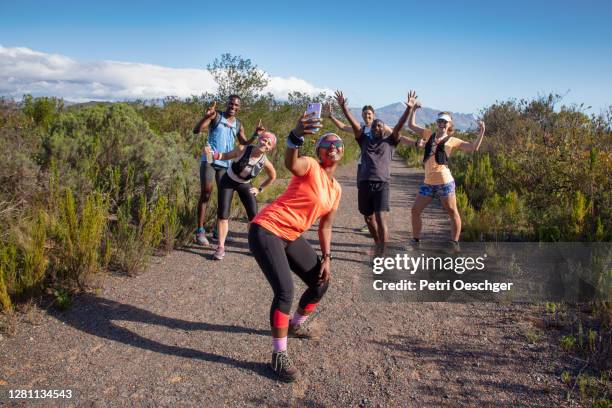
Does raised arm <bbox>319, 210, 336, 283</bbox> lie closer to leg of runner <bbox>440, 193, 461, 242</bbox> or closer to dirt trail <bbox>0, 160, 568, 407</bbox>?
dirt trail <bbox>0, 160, 568, 407</bbox>

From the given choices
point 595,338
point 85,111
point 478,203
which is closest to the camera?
point 595,338

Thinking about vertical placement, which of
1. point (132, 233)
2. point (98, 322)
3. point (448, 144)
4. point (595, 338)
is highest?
point (448, 144)

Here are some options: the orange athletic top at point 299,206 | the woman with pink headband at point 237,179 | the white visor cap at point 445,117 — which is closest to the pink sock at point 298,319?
the orange athletic top at point 299,206

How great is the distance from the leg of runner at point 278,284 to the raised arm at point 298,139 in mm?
548

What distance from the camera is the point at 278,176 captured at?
43.8 ft

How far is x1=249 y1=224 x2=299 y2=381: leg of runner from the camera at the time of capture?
3.38 metres

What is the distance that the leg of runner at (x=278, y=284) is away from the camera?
133 inches

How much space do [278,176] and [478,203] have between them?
5691 mm

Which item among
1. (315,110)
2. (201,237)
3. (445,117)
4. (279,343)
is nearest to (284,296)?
(279,343)

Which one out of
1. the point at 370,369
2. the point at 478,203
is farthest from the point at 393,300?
the point at 478,203

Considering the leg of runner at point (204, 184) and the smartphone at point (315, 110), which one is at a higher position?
the smartphone at point (315, 110)

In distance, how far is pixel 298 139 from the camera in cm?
307

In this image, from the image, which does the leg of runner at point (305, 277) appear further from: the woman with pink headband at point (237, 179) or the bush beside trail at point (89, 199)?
the bush beside trail at point (89, 199)

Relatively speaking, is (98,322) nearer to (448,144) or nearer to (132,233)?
(132,233)
